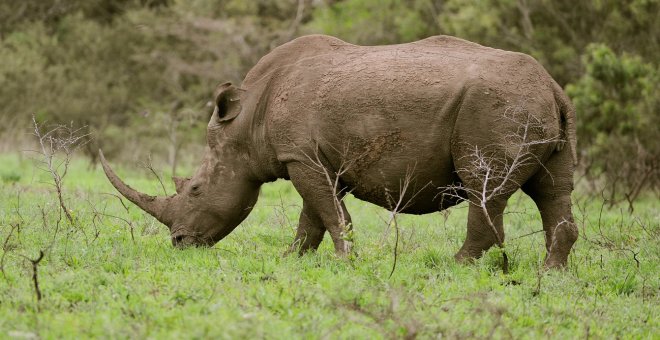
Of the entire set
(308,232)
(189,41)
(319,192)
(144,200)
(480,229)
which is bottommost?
(189,41)

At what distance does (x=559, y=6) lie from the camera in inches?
750

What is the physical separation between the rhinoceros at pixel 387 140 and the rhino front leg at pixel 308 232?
12mm

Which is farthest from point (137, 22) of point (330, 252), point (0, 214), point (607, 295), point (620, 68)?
point (607, 295)

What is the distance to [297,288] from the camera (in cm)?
645

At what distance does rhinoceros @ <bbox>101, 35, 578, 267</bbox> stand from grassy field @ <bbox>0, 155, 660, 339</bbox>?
1.20ft

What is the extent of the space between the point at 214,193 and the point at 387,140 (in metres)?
1.71

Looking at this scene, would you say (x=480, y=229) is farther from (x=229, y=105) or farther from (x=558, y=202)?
(x=229, y=105)

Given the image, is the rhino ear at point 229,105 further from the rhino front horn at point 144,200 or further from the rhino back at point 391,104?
the rhino front horn at point 144,200

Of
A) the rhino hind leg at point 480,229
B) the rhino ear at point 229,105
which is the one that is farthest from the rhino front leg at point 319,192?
the rhino hind leg at point 480,229

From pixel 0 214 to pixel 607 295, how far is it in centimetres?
590

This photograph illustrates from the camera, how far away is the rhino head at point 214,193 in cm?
829

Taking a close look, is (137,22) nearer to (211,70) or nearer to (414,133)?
(211,70)

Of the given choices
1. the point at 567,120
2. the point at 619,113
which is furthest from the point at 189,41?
the point at 567,120

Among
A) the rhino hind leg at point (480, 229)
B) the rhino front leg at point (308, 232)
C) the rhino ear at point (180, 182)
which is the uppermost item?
the rhino ear at point (180, 182)
